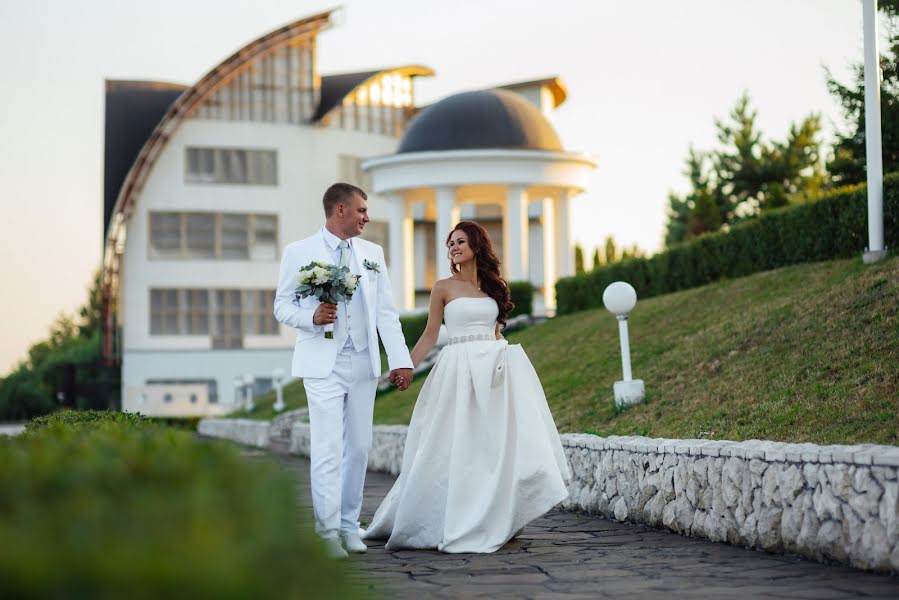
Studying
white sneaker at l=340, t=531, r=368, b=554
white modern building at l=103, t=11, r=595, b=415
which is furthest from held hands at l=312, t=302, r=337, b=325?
white modern building at l=103, t=11, r=595, b=415

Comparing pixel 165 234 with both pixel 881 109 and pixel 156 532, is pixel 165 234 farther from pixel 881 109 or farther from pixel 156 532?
pixel 156 532

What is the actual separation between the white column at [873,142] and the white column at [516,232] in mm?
21784

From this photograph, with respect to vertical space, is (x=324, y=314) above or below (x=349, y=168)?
below

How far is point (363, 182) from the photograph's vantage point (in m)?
60.3

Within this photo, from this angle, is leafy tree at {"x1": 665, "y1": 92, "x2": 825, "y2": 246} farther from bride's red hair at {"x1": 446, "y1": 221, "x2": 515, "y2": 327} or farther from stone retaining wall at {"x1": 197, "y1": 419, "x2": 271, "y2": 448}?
bride's red hair at {"x1": 446, "y1": 221, "x2": 515, "y2": 327}

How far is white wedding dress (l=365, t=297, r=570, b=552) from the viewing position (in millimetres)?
8375

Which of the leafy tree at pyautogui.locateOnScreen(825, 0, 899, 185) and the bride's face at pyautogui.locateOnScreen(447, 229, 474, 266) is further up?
the leafy tree at pyautogui.locateOnScreen(825, 0, 899, 185)

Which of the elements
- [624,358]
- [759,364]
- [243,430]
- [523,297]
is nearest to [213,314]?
[523,297]

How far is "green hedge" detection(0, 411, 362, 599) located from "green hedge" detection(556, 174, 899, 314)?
13.6 m

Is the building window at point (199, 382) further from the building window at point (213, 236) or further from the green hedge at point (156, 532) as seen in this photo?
the green hedge at point (156, 532)

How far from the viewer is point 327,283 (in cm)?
805

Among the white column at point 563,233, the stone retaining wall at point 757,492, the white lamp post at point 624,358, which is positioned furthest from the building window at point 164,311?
the stone retaining wall at point 757,492

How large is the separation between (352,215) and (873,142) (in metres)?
8.94

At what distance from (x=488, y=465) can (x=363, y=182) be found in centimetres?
5232
